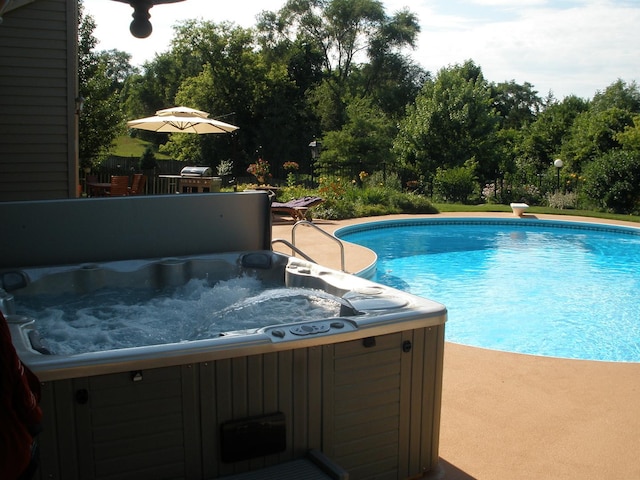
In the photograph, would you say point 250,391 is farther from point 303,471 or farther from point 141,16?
point 141,16

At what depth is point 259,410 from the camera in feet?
6.93

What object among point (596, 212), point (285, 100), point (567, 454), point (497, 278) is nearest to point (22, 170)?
point (567, 454)

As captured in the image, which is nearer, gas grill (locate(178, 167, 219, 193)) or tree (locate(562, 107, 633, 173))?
gas grill (locate(178, 167, 219, 193))

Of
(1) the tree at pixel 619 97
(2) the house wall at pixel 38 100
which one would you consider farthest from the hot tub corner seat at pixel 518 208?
(1) the tree at pixel 619 97

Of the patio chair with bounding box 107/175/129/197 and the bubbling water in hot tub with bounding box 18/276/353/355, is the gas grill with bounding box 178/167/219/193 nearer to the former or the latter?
the patio chair with bounding box 107/175/129/197

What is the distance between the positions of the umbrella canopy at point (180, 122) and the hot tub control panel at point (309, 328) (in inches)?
340

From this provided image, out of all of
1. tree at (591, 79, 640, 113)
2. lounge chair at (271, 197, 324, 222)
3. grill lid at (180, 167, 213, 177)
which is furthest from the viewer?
tree at (591, 79, 640, 113)

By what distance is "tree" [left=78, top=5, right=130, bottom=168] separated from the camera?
12.7 meters

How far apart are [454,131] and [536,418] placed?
1592 cm

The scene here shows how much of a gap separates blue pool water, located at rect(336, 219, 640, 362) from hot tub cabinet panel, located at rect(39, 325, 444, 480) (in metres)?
2.99

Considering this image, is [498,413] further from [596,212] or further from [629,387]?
[596,212]

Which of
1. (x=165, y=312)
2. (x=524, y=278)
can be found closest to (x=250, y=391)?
(x=165, y=312)

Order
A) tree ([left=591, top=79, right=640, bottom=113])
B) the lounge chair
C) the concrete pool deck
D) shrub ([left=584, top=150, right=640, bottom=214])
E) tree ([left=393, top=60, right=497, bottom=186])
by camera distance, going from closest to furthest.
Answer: the concrete pool deck < the lounge chair < shrub ([left=584, top=150, right=640, bottom=214]) < tree ([left=393, top=60, right=497, bottom=186]) < tree ([left=591, top=79, right=640, bottom=113])

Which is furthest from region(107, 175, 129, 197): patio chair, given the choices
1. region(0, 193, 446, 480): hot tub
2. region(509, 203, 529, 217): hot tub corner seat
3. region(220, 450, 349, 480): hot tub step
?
region(220, 450, 349, 480): hot tub step
